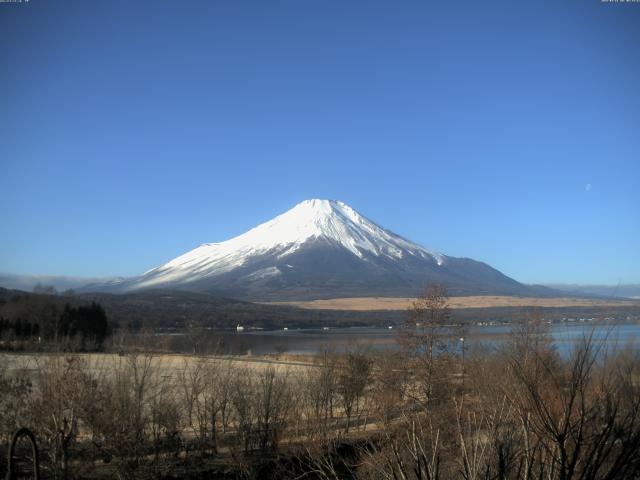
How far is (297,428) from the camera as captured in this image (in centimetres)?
1859

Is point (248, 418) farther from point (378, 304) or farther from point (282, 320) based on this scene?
point (378, 304)

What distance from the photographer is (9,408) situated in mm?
13414

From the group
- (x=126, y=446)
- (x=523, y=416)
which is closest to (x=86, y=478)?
(x=126, y=446)

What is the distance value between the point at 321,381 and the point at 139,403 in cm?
850

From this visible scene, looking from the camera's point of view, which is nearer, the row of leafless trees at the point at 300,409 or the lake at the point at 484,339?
the lake at the point at 484,339

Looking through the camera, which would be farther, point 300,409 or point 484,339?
point 484,339

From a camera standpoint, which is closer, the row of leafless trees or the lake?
the lake

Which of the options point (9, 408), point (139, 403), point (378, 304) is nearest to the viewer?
point (9, 408)

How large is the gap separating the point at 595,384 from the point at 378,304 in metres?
151

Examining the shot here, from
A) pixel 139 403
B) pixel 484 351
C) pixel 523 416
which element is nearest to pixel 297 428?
pixel 139 403

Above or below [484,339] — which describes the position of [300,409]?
below

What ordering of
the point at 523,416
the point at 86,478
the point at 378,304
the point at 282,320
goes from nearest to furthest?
1. the point at 523,416
2. the point at 86,478
3. the point at 282,320
4. the point at 378,304

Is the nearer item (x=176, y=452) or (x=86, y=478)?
(x=86, y=478)

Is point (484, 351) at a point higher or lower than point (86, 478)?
higher
